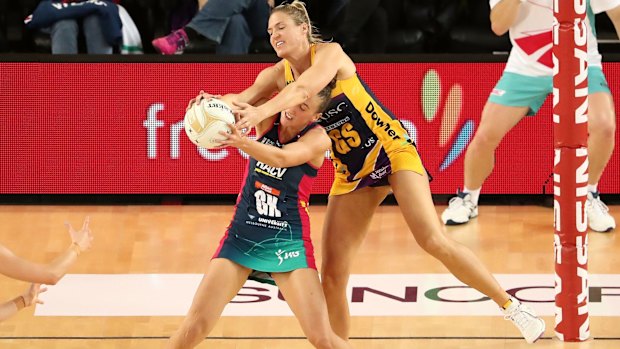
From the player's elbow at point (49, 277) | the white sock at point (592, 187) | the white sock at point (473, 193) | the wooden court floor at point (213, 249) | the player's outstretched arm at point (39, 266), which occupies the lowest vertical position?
the wooden court floor at point (213, 249)

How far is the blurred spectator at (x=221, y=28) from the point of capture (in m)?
9.75

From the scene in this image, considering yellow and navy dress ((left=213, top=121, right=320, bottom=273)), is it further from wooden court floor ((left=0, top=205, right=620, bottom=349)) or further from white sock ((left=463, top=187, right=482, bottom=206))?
white sock ((left=463, top=187, right=482, bottom=206))

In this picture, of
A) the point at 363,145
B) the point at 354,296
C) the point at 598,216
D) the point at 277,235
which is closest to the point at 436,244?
the point at 363,145

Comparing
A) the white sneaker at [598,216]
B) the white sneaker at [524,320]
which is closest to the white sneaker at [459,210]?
the white sneaker at [598,216]

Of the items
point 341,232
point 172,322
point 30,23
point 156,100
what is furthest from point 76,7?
point 341,232

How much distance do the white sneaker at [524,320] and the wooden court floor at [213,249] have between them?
0.10 meters

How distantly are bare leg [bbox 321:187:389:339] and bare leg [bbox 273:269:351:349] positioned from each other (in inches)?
22.5

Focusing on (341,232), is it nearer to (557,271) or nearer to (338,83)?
(338,83)

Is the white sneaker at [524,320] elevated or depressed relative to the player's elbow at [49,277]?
depressed

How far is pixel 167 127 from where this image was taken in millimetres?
9586

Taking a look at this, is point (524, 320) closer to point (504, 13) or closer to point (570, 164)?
point (570, 164)

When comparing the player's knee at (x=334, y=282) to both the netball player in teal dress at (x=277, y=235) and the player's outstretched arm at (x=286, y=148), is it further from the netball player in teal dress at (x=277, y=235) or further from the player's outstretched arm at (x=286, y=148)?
the player's outstretched arm at (x=286, y=148)

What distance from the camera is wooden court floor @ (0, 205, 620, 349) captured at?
22.0 feet

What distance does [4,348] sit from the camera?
21.5 feet
